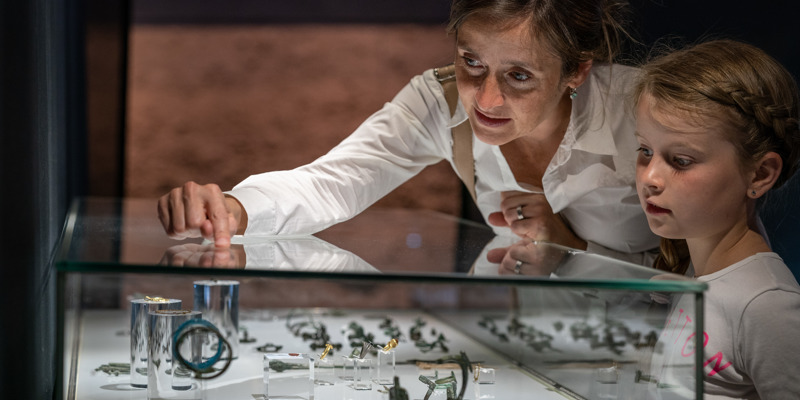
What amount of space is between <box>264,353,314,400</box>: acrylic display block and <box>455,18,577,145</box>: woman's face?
0.61 metres

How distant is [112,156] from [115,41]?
1.67ft

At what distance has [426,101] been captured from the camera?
199 centimetres

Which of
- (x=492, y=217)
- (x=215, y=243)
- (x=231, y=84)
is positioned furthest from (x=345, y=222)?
(x=231, y=84)

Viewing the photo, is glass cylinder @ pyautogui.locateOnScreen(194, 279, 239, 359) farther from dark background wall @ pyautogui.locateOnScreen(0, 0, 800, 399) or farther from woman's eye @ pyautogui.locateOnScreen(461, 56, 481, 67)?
woman's eye @ pyautogui.locateOnScreen(461, 56, 481, 67)

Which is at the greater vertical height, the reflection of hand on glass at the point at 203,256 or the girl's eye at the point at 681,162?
the girl's eye at the point at 681,162

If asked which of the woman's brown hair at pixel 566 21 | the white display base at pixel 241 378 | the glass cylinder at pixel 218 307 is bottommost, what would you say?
the white display base at pixel 241 378

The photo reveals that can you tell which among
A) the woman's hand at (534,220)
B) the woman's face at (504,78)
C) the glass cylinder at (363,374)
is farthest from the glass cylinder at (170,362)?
the woman's hand at (534,220)

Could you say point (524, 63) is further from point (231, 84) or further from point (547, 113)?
point (231, 84)

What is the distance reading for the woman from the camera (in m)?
1.64

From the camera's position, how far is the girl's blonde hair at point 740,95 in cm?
140

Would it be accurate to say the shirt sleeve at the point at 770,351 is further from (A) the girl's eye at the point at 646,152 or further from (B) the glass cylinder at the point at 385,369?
(B) the glass cylinder at the point at 385,369

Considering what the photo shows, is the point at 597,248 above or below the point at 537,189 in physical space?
below

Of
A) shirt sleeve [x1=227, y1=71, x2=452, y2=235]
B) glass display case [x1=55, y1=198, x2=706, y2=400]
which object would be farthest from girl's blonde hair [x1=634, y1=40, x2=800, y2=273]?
shirt sleeve [x1=227, y1=71, x2=452, y2=235]

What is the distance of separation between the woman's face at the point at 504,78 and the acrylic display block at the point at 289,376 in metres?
0.61
